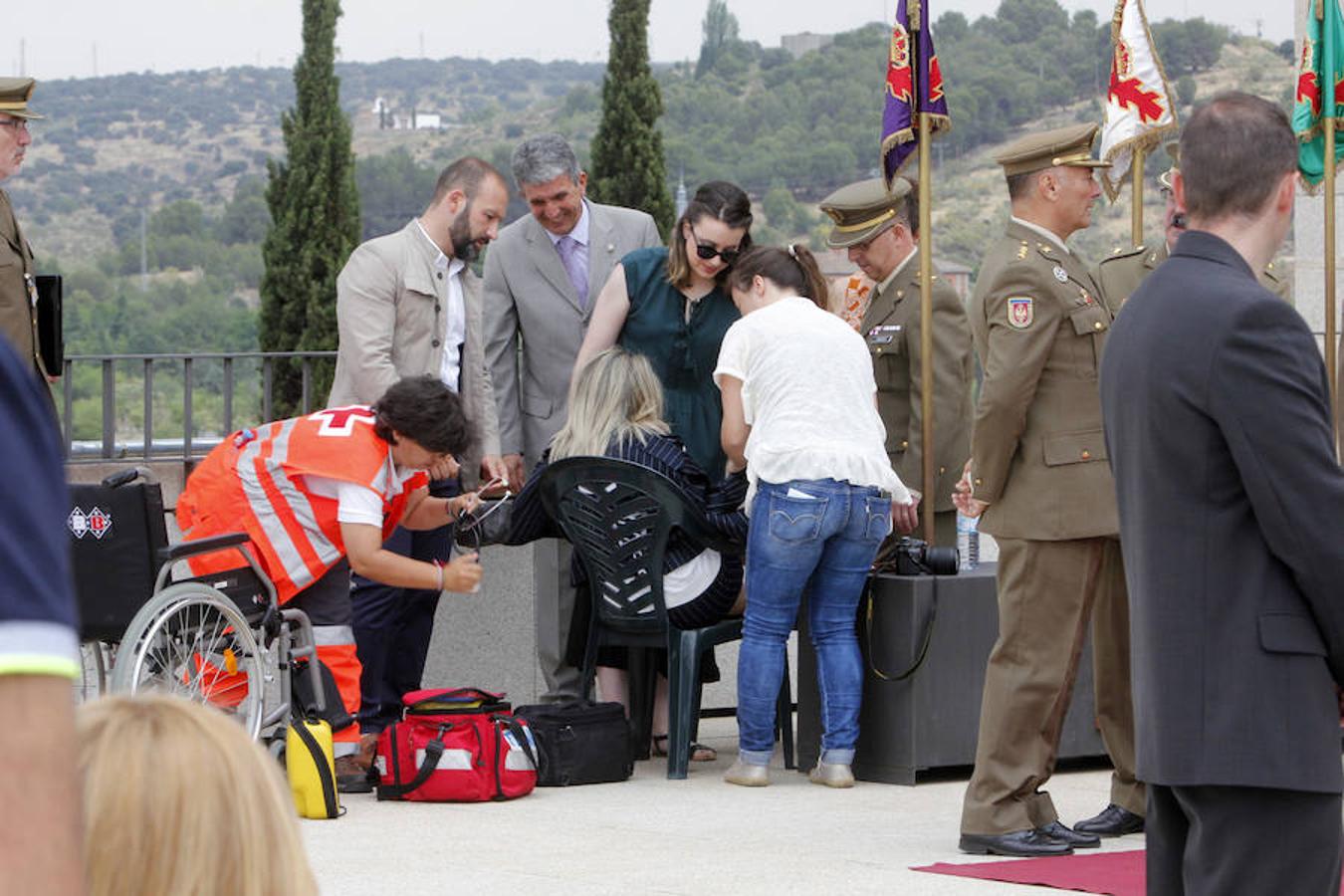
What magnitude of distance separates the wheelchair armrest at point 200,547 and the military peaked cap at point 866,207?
2.05m


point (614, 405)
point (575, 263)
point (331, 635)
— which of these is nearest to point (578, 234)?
point (575, 263)

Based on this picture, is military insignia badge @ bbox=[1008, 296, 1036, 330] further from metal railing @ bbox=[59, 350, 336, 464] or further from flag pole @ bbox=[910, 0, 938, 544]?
metal railing @ bbox=[59, 350, 336, 464]

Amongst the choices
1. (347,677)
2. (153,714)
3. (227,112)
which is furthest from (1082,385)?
(227,112)

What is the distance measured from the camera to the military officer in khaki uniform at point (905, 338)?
21.4 feet

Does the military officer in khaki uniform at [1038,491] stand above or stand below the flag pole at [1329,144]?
below

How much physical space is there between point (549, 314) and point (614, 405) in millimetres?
724

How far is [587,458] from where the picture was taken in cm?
632

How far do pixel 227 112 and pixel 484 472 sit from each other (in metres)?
68.7

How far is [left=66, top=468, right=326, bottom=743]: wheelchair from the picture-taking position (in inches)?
217

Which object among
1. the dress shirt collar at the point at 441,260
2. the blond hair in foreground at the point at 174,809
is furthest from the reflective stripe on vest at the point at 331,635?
the blond hair in foreground at the point at 174,809

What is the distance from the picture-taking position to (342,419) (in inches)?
236

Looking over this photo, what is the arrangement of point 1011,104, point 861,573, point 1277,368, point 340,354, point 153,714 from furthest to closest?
point 1011,104, point 340,354, point 861,573, point 1277,368, point 153,714

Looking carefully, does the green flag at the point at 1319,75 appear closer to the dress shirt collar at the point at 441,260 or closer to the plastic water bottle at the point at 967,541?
the plastic water bottle at the point at 967,541

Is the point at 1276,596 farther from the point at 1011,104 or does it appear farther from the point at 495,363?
the point at 1011,104
